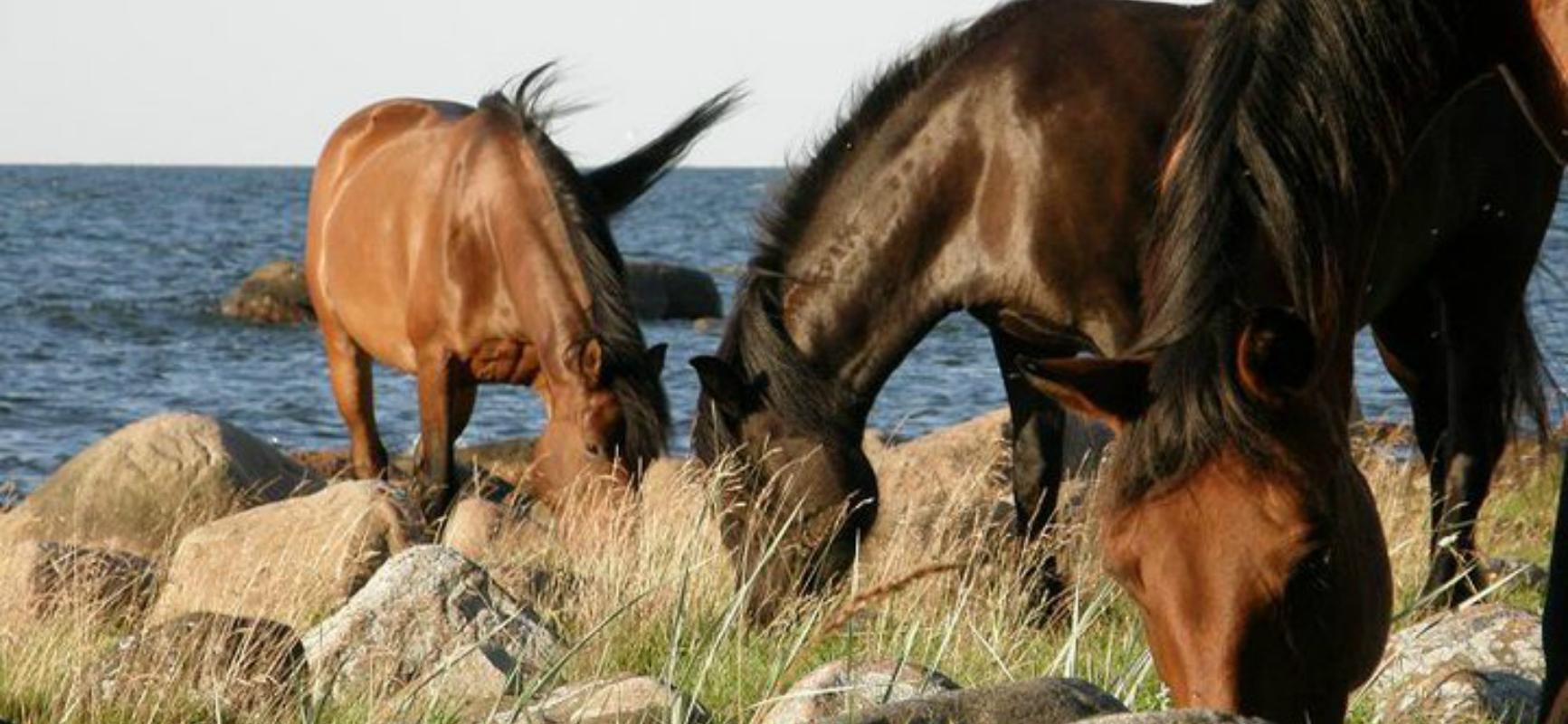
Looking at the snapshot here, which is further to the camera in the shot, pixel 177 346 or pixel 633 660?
pixel 177 346

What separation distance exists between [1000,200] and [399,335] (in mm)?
5473

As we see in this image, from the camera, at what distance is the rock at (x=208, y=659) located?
566cm

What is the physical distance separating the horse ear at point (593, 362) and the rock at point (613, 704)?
192 inches

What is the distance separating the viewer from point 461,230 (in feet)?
36.7

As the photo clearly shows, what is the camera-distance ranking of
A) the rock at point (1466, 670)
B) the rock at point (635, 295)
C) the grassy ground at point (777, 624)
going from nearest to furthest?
the grassy ground at point (777, 624) < the rock at point (1466, 670) < the rock at point (635, 295)

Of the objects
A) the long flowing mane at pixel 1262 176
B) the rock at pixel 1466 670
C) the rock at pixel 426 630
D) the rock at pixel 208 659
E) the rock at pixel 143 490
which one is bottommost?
the rock at pixel 143 490

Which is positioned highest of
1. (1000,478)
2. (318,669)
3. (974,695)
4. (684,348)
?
(974,695)

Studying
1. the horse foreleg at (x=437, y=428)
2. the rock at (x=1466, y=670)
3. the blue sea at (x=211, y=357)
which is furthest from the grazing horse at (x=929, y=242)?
the horse foreleg at (x=437, y=428)

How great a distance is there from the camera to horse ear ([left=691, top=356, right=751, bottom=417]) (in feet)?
24.7

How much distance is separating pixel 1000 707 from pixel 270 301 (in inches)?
1253

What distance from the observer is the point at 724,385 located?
25.0 ft

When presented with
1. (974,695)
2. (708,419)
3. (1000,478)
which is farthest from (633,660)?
(1000,478)

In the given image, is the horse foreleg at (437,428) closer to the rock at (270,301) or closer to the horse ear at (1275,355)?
the horse ear at (1275,355)

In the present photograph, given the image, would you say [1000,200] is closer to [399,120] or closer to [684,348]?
[399,120]
